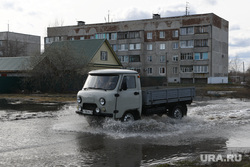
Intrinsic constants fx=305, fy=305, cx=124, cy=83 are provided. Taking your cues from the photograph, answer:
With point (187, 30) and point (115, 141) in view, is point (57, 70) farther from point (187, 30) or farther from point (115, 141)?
point (187, 30)

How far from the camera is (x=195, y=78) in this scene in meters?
64.5

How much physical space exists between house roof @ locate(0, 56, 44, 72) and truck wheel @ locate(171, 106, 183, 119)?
66.4 feet

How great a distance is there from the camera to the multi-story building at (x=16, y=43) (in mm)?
76312

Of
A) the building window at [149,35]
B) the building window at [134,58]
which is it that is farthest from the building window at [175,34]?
the building window at [134,58]

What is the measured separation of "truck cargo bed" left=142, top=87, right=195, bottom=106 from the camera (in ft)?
37.5

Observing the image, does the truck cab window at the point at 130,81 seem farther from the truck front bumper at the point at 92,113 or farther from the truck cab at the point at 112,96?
the truck front bumper at the point at 92,113

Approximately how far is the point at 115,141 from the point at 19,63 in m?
31.8

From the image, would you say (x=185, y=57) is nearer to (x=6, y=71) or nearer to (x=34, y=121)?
(x=6, y=71)

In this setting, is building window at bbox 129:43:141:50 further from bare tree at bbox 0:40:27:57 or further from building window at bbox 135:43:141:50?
bare tree at bbox 0:40:27:57

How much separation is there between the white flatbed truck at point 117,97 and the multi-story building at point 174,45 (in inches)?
1896

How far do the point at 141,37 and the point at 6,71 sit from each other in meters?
38.2

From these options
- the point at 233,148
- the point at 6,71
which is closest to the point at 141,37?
the point at 6,71

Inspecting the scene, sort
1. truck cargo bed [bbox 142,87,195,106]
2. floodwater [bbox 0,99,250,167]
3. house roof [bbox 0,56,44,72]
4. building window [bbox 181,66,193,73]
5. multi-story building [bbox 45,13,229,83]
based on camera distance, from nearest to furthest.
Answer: floodwater [bbox 0,99,250,167] < truck cargo bed [bbox 142,87,195,106] < house roof [bbox 0,56,44,72] < multi-story building [bbox 45,13,229,83] < building window [bbox 181,66,193,73]

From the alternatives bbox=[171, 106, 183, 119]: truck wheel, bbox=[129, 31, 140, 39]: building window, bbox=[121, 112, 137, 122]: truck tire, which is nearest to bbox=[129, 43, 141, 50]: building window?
bbox=[129, 31, 140, 39]: building window
